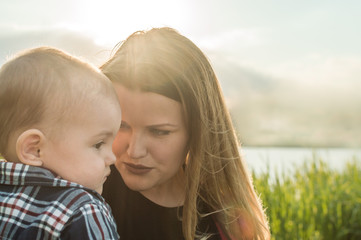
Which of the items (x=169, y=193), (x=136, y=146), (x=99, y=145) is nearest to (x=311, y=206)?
(x=169, y=193)

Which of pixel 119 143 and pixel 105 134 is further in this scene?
pixel 119 143

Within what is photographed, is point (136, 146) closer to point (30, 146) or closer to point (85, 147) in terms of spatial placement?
point (85, 147)

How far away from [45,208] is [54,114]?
1.03 feet

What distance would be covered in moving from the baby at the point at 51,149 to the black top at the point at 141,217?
41.0 inches

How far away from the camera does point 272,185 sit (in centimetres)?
511

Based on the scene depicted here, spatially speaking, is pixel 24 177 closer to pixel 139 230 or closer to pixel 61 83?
pixel 61 83

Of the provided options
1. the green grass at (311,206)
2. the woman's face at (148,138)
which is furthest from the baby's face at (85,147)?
the green grass at (311,206)

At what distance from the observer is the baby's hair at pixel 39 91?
1505 millimetres

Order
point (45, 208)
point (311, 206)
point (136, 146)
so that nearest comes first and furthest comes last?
point (45, 208) → point (136, 146) → point (311, 206)

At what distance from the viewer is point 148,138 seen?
7.68 ft

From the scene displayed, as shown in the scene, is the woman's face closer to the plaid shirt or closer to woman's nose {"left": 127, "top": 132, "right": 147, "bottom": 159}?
woman's nose {"left": 127, "top": 132, "right": 147, "bottom": 159}

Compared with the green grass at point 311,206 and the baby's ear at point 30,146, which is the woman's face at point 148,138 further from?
the green grass at point 311,206

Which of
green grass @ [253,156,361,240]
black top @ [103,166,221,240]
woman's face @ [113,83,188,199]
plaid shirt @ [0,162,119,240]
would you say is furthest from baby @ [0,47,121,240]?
green grass @ [253,156,361,240]

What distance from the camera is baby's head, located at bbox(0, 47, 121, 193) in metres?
1.51
